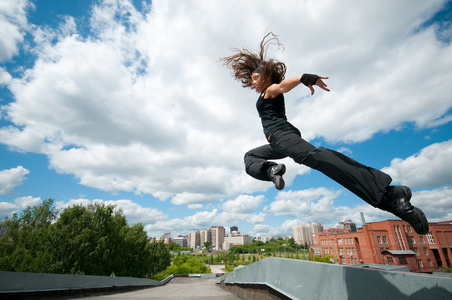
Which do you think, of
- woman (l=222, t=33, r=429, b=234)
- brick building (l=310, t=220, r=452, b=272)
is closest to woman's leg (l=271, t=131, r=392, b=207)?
woman (l=222, t=33, r=429, b=234)

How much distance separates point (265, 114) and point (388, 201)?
5.47 feet

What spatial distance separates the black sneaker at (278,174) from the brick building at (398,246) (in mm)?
→ 65996

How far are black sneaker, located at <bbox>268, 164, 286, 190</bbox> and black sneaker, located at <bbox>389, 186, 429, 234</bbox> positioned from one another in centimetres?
107

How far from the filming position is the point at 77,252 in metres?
26.5

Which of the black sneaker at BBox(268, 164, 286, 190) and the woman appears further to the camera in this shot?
the black sneaker at BBox(268, 164, 286, 190)

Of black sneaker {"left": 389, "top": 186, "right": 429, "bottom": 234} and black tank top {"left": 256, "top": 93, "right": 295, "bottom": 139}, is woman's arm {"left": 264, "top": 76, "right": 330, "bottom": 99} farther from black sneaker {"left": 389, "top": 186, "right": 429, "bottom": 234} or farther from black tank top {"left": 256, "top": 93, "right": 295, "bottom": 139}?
black sneaker {"left": 389, "top": 186, "right": 429, "bottom": 234}

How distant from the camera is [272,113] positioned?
2.88 m

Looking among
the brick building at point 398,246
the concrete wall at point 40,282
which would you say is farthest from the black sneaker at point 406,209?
the brick building at point 398,246

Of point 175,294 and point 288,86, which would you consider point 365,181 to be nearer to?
point 288,86

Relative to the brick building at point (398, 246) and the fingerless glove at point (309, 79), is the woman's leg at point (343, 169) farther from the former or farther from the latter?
the brick building at point (398, 246)

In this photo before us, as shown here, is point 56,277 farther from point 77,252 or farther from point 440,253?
point 440,253

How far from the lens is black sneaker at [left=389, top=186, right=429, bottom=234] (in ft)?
6.46

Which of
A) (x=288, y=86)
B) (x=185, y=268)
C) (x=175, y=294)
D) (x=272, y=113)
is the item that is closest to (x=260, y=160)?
(x=272, y=113)

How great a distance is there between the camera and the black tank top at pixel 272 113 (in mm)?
2782
